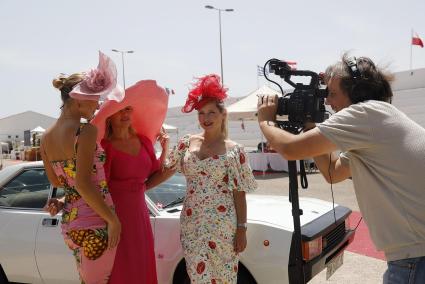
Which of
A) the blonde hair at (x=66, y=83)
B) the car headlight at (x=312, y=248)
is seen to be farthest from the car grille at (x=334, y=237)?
the blonde hair at (x=66, y=83)

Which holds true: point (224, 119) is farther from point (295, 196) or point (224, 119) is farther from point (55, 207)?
point (55, 207)

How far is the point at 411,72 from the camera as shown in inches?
1398

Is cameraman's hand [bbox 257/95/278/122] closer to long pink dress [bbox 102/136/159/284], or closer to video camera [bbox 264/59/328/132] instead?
video camera [bbox 264/59/328/132]

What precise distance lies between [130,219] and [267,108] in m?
1.18

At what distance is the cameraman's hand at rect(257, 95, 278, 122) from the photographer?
2.21 meters

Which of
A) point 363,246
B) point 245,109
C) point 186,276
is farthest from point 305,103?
point 245,109

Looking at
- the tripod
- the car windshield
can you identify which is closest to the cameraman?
the tripod

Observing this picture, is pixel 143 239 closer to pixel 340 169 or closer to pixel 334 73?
pixel 340 169

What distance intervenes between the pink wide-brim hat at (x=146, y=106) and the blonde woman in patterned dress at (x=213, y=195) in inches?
10.0

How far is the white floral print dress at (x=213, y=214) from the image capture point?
2.85 meters

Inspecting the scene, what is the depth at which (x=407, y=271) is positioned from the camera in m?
1.83

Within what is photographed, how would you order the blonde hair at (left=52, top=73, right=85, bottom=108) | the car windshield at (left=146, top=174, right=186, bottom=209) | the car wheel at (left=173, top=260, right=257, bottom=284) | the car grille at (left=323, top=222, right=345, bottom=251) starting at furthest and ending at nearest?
the car windshield at (left=146, top=174, right=186, bottom=209) < the car grille at (left=323, top=222, right=345, bottom=251) < the car wheel at (left=173, top=260, right=257, bottom=284) < the blonde hair at (left=52, top=73, right=85, bottom=108)

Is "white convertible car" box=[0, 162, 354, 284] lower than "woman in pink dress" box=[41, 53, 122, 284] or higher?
lower

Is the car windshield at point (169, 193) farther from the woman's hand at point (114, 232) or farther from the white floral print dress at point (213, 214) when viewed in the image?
the woman's hand at point (114, 232)
